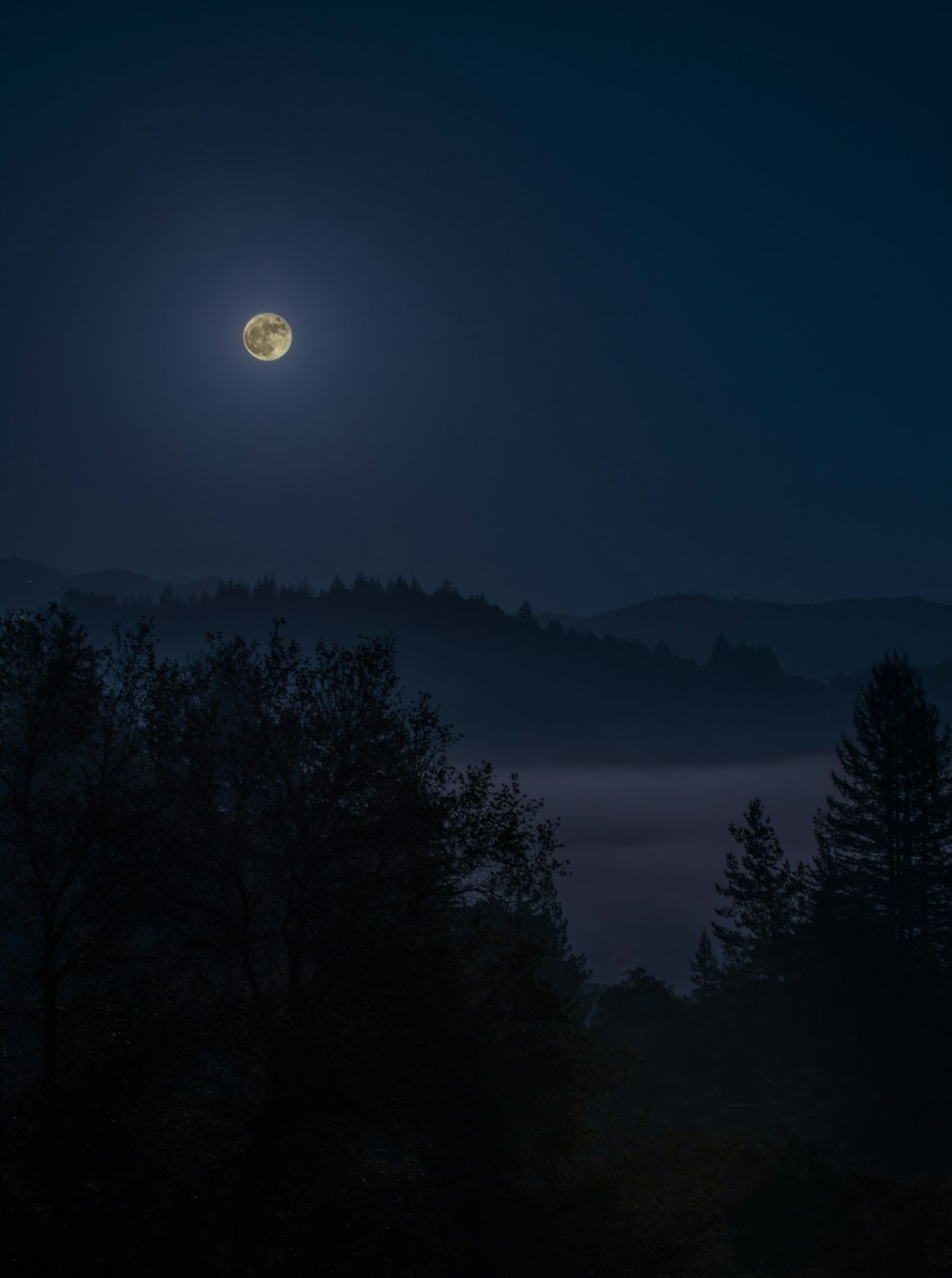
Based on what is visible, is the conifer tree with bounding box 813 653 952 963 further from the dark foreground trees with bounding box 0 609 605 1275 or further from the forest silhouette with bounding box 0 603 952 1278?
the dark foreground trees with bounding box 0 609 605 1275

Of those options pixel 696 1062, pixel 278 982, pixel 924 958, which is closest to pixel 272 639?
pixel 278 982

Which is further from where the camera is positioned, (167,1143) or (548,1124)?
(548,1124)

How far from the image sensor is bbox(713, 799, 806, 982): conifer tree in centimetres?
5331

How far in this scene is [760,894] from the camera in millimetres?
55250

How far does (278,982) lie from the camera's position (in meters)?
15.4

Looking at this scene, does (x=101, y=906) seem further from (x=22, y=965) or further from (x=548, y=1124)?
(x=548, y=1124)

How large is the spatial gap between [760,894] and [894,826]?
34.6 ft

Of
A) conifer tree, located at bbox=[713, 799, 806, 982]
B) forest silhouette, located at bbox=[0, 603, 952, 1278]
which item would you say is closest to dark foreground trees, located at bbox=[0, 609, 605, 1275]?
forest silhouette, located at bbox=[0, 603, 952, 1278]

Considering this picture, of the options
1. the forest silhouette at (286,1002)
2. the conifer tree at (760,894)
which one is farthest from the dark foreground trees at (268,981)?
the conifer tree at (760,894)

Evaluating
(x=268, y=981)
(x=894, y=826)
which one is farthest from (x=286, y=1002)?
(x=894, y=826)

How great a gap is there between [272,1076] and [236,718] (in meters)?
6.24

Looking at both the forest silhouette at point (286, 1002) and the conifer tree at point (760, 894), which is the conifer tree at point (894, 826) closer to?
the conifer tree at point (760, 894)

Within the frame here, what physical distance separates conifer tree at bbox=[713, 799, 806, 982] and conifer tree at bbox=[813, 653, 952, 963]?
329cm

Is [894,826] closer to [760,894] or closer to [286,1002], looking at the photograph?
[760,894]
